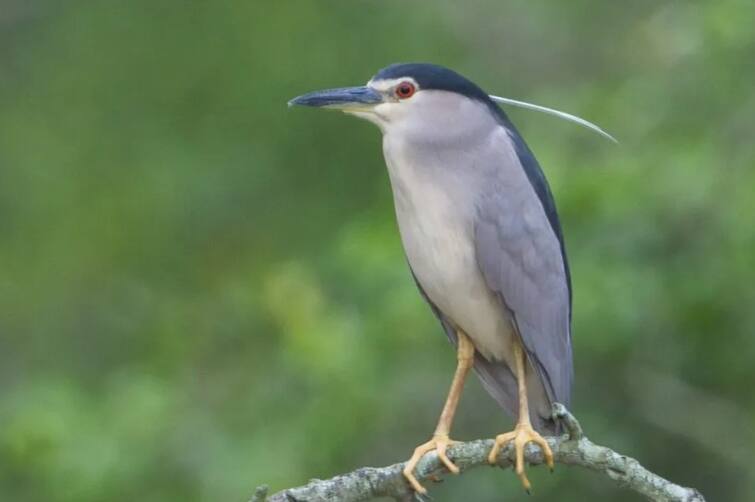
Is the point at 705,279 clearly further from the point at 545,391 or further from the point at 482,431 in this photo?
the point at 545,391

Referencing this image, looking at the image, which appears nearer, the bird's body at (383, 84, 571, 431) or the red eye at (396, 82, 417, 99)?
the bird's body at (383, 84, 571, 431)

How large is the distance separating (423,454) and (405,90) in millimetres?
1048

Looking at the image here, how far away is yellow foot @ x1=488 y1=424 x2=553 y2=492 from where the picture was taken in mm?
4113

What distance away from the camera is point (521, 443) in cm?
434

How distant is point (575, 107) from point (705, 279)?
1171 millimetres

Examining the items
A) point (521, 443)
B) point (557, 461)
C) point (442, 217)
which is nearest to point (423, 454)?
point (521, 443)

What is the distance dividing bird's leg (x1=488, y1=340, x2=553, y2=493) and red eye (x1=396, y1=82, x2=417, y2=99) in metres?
0.77

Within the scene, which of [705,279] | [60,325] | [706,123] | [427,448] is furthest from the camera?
[60,325]

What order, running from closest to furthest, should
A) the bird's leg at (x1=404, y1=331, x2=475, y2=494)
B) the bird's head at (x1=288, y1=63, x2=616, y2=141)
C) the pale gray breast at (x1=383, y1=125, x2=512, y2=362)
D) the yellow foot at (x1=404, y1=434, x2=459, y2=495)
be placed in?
the yellow foot at (x1=404, y1=434, x2=459, y2=495) < the bird's leg at (x1=404, y1=331, x2=475, y2=494) < the pale gray breast at (x1=383, y1=125, x2=512, y2=362) < the bird's head at (x1=288, y1=63, x2=616, y2=141)

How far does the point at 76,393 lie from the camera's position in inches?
278

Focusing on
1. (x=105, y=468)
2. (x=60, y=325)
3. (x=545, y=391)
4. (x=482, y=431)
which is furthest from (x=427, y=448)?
(x=60, y=325)

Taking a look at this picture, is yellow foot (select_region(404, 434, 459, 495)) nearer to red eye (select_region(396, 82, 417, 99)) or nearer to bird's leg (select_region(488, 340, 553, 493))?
bird's leg (select_region(488, 340, 553, 493))

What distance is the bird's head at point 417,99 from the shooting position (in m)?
4.63

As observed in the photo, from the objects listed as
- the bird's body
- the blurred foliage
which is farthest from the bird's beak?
the blurred foliage
